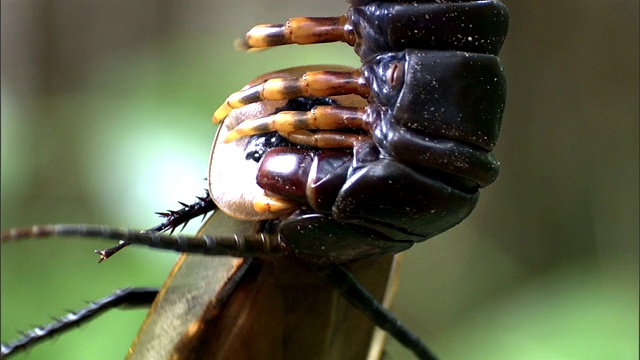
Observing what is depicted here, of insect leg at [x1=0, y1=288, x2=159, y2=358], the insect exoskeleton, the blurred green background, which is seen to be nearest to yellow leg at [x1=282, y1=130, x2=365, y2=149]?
the insect exoskeleton

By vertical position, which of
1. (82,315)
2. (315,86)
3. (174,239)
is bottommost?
(82,315)

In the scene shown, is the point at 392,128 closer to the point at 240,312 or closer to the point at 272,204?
the point at 272,204

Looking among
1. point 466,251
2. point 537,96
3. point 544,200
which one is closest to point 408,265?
point 466,251

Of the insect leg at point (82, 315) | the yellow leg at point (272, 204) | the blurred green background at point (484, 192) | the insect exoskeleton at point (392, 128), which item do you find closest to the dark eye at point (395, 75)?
the insect exoskeleton at point (392, 128)

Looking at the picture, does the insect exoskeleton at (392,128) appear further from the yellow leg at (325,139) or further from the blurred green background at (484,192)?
the blurred green background at (484,192)

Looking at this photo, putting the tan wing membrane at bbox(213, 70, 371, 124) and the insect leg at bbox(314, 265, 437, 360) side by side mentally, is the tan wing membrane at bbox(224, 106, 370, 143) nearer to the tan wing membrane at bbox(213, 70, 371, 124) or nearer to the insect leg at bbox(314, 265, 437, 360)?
the tan wing membrane at bbox(213, 70, 371, 124)

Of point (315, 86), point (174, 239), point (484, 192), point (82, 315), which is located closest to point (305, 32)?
point (315, 86)
